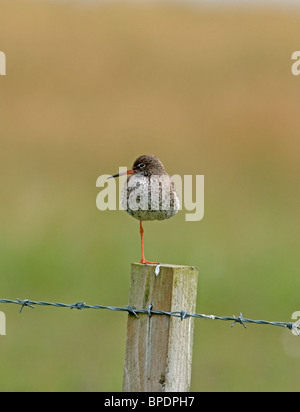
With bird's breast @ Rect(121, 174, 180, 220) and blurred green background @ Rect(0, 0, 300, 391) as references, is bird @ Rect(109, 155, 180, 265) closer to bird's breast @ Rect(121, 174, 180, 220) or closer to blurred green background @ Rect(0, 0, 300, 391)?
bird's breast @ Rect(121, 174, 180, 220)

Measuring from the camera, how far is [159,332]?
16.5 ft

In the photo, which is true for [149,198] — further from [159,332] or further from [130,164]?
[130,164]

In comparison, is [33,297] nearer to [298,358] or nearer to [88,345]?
[88,345]

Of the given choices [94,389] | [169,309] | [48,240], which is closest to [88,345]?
[94,389]

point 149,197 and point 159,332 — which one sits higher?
point 149,197

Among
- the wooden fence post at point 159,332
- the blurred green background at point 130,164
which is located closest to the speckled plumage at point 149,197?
the wooden fence post at point 159,332

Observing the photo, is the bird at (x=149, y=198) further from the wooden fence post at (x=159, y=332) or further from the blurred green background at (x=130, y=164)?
the blurred green background at (x=130, y=164)

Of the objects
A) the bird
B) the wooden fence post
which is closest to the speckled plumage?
the bird

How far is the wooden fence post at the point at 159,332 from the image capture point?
5.00 metres

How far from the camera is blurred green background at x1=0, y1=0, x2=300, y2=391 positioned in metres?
11.3

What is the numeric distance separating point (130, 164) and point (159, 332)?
12657 millimetres

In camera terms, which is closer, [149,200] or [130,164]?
[149,200]

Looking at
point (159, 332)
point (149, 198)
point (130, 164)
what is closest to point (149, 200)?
point (149, 198)

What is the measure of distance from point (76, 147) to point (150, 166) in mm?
12677
